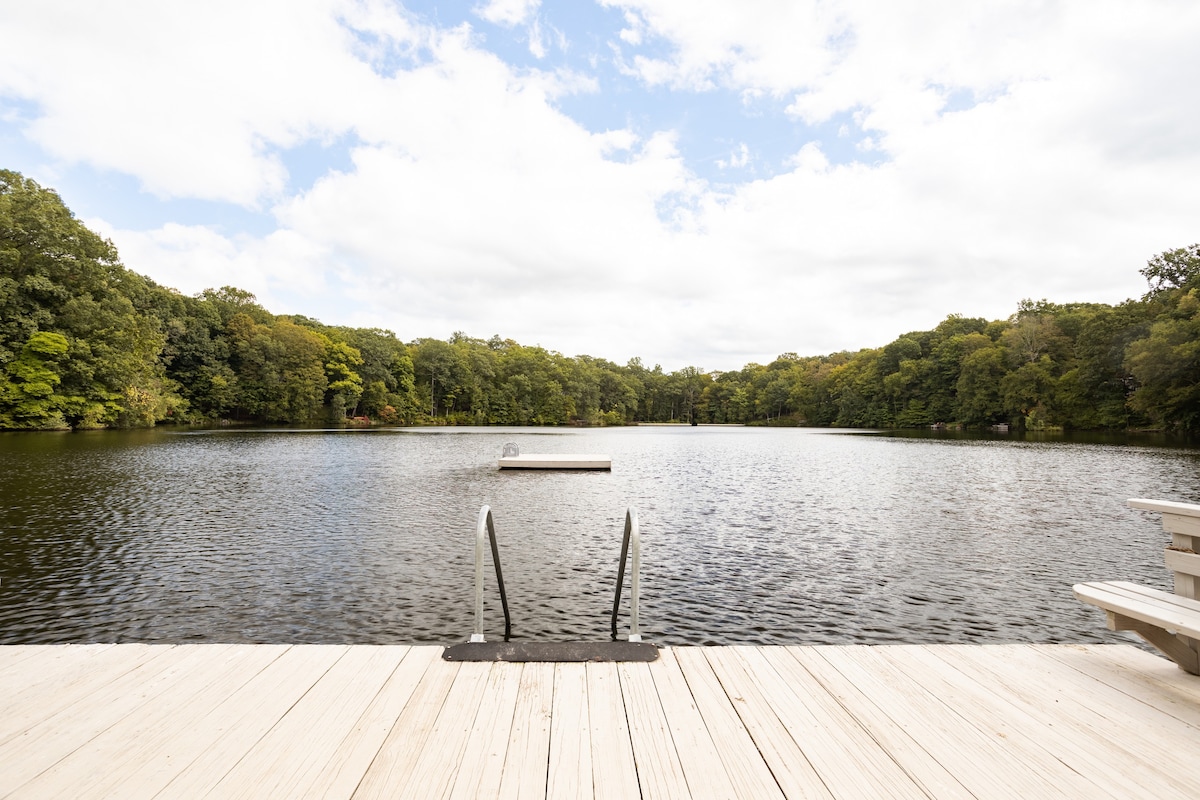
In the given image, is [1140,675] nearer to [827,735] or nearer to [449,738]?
[827,735]

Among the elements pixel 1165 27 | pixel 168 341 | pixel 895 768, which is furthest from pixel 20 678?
pixel 168 341

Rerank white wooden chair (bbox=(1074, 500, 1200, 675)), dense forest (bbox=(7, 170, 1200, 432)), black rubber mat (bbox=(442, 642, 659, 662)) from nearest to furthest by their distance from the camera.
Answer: white wooden chair (bbox=(1074, 500, 1200, 675)) → black rubber mat (bbox=(442, 642, 659, 662)) → dense forest (bbox=(7, 170, 1200, 432))

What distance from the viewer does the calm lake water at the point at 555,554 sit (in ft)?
19.4

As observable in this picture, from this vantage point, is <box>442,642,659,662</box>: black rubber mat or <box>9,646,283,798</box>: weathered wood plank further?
<box>442,642,659,662</box>: black rubber mat

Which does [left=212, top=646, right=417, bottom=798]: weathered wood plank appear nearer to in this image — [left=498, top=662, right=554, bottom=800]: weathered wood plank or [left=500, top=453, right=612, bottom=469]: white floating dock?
[left=498, top=662, right=554, bottom=800]: weathered wood plank

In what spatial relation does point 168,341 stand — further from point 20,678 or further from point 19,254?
point 20,678

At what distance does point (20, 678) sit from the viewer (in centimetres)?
258

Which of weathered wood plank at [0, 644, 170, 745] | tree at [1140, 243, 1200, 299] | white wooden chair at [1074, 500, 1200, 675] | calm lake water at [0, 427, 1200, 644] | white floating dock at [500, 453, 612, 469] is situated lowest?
calm lake water at [0, 427, 1200, 644]

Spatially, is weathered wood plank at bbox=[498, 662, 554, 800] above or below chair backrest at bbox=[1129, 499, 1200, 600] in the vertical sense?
below

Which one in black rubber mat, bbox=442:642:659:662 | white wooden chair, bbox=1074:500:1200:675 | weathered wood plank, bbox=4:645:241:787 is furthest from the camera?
black rubber mat, bbox=442:642:659:662

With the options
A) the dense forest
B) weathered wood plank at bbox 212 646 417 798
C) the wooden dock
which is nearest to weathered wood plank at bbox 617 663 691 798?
the wooden dock

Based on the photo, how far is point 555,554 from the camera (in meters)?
8.69

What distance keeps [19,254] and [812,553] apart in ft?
153

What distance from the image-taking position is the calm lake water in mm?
5902
